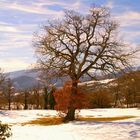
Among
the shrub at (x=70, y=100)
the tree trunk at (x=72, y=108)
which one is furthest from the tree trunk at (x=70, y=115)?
the shrub at (x=70, y=100)

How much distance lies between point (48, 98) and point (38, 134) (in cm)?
6468

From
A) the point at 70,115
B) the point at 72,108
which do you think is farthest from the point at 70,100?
the point at 70,115

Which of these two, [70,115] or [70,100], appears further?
[70,115]

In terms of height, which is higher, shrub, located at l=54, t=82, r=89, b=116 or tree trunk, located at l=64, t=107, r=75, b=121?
shrub, located at l=54, t=82, r=89, b=116

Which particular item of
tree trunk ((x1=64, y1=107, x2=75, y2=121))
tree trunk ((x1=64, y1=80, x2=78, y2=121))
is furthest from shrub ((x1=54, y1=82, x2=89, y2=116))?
tree trunk ((x1=64, y1=107, x2=75, y2=121))

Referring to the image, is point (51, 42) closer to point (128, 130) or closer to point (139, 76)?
point (139, 76)

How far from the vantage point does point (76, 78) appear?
41594 mm

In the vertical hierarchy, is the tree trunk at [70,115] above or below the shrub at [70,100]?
below

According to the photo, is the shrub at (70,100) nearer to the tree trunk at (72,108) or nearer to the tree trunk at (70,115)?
the tree trunk at (72,108)

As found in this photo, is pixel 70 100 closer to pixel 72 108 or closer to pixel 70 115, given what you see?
pixel 72 108

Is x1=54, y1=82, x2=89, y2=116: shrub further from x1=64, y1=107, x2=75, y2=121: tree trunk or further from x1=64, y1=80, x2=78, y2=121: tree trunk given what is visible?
x1=64, y1=107, x2=75, y2=121: tree trunk

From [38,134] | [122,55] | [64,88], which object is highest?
[122,55]

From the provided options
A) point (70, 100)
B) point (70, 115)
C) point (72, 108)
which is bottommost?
point (70, 115)

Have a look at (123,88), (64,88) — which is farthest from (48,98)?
(64,88)
